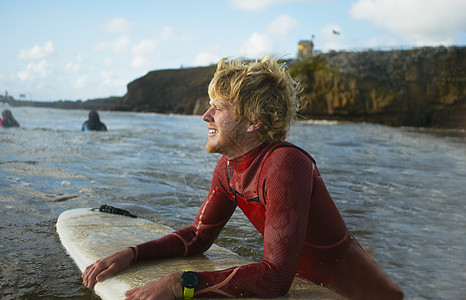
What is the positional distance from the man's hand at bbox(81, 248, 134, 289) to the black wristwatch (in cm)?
66

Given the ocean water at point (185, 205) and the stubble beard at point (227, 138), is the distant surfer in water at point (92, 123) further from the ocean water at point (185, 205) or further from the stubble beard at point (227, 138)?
the stubble beard at point (227, 138)

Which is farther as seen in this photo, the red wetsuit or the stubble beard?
the stubble beard

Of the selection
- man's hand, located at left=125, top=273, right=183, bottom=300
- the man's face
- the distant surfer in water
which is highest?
the man's face

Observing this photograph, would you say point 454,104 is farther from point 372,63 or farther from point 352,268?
point 352,268

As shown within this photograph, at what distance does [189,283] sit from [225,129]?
850 mm

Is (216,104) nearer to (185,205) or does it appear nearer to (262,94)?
(262,94)

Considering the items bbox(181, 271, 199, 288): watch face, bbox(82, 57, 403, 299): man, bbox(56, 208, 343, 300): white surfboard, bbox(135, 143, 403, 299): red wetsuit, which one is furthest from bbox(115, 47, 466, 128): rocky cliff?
bbox(181, 271, 199, 288): watch face

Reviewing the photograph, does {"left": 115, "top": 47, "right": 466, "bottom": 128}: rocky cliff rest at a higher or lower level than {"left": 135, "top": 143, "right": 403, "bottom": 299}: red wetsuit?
higher

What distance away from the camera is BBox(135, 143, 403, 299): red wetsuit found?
1938 mm

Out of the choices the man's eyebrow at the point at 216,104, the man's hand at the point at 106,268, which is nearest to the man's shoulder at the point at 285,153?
the man's eyebrow at the point at 216,104

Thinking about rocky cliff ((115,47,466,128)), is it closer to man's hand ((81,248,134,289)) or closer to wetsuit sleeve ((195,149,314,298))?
man's hand ((81,248,134,289))

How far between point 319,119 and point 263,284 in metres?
44.1

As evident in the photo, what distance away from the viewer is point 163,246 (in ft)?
8.73

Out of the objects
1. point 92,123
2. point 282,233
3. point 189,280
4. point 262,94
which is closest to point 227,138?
point 262,94
